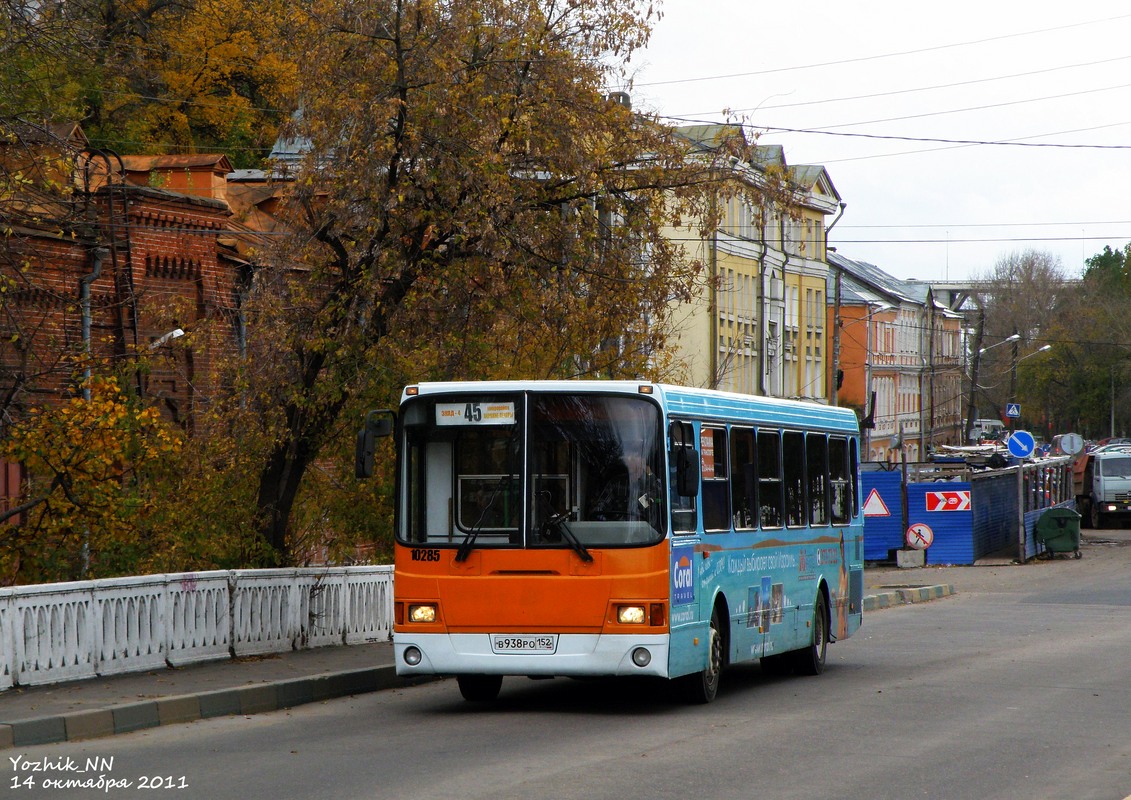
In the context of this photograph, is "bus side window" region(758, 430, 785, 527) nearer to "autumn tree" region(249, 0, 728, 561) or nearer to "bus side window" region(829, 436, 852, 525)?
"bus side window" region(829, 436, 852, 525)

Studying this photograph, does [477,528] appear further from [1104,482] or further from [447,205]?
[1104,482]

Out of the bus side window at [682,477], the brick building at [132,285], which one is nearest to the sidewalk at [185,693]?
the bus side window at [682,477]

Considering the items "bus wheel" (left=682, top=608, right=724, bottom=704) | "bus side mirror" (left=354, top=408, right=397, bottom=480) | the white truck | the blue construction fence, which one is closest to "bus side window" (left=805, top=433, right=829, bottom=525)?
"bus wheel" (left=682, top=608, right=724, bottom=704)

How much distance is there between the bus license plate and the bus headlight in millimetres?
542

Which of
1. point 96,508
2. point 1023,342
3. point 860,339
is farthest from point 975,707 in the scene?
point 1023,342

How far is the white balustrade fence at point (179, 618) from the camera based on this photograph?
13336 millimetres

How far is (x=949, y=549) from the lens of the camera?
131 feet

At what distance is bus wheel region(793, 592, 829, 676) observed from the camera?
16.9 meters

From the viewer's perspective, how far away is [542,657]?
1274cm

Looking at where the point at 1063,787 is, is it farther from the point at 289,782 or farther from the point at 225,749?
the point at 225,749

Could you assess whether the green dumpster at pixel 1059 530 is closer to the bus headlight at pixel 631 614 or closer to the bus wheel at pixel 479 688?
the bus wheel at pixel 479 688

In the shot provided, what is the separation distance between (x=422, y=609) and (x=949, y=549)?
1132 inches

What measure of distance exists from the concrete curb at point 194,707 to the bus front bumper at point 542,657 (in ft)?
4.63

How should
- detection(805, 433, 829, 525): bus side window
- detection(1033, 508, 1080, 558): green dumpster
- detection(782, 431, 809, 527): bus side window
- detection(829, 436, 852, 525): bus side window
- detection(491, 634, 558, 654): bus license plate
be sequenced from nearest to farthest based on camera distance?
detection(491, 634, 558, 654): bus license plate, detection(782, 431, 809, 527): bus side window, detection(805, 433, 829, 525): bus side window, detection(829, 436, 852, 525): bus side window, detection(1033, 508, 1080, 558): green dumpster
